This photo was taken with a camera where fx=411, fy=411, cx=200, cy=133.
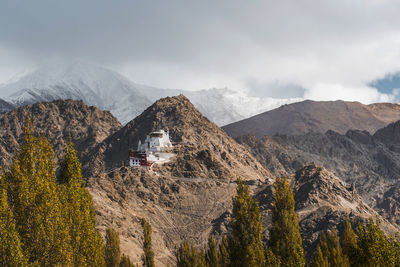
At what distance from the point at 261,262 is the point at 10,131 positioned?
155977mm

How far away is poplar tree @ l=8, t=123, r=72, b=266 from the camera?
2041cm

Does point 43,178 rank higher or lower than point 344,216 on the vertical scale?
higher

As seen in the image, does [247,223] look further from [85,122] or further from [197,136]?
[85,122]

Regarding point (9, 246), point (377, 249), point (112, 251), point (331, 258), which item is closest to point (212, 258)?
point (112, 251)

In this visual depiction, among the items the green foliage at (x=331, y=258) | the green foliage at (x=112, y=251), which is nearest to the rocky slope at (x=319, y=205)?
the green foliage at (x=331, y=258)

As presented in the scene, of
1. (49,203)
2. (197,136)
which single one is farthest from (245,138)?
(49,203)

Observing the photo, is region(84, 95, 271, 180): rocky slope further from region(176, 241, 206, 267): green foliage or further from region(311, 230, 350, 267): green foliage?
region(311, 230, 350, 267): green foliage

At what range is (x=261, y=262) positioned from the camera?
30281 millimetres

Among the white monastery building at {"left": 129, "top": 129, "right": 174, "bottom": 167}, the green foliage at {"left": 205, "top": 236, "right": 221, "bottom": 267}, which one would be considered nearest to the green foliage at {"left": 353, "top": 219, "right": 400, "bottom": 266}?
the green foliage at {"left": 205, "top": 236, "right": 221, "bottom": 267}

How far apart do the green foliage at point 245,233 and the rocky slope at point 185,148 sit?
69014 mm

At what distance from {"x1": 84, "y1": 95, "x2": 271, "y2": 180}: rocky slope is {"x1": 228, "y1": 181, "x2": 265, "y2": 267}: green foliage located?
69.0 metres

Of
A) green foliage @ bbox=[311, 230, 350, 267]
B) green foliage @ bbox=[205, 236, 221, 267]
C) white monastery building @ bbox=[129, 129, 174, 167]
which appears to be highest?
white monastery building @ bbox=[129, 129, 174, 167]

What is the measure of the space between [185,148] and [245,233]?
8273 cm

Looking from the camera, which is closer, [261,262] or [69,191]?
[69,191]
